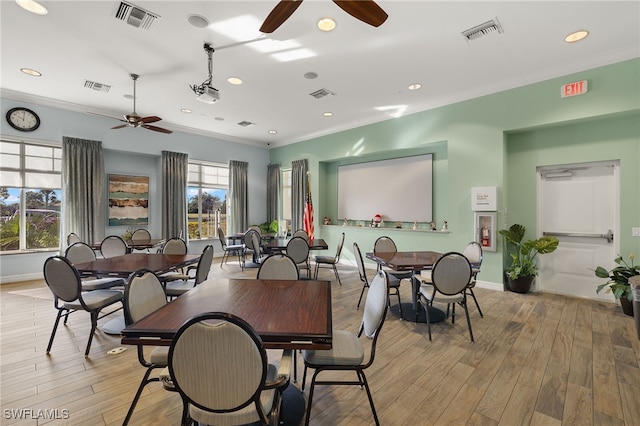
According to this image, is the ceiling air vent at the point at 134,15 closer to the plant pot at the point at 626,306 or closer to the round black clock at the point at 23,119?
the round black clock at the point at 23,119

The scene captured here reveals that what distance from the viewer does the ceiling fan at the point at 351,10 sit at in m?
1.91

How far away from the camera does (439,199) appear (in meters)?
5.90

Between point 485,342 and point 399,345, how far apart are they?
920mm

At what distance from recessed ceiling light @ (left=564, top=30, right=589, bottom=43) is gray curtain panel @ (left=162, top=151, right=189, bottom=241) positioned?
25.0 ft

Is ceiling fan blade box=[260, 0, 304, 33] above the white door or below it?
above

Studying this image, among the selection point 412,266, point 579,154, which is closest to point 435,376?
point 412,266

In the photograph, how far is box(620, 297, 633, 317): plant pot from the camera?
3.59 m

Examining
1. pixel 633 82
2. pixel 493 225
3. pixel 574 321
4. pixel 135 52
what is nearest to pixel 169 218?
pixel 135 52

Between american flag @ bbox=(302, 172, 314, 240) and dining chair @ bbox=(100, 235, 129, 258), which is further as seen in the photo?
american flag @ bbox=(302, 172, 314, 240)

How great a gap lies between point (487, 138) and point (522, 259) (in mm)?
2170

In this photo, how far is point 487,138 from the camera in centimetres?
488

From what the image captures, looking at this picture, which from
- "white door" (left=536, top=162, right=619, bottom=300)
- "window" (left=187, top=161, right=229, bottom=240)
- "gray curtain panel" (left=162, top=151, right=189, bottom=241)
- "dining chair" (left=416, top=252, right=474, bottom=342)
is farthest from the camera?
"window" (left=187, top=161, right=229, bottom=240)

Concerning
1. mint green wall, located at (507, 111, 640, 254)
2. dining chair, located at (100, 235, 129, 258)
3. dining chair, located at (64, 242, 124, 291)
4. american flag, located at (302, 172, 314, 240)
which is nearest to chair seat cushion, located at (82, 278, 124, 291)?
dining chair, located at (64, 242, 124, 291)

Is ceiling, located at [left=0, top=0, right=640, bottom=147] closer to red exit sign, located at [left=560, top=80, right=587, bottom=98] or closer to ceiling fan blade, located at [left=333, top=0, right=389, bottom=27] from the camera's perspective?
red exit sign, located at [left=560, top=80, right=587, bottom=98]
